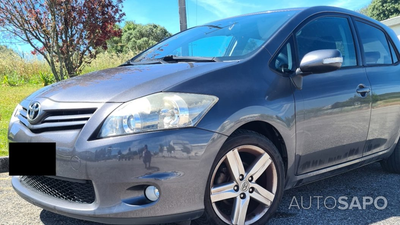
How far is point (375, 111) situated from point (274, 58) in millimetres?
1179

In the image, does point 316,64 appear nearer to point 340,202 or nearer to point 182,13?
point 340,202

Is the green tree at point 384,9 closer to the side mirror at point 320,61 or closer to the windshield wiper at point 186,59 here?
the side mirror at point 320,61

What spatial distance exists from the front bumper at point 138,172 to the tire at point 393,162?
2.50 m

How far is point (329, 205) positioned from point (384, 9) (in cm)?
3408

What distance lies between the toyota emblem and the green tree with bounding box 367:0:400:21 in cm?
3466

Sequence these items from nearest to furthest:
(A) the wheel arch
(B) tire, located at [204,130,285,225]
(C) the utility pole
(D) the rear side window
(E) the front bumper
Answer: (E) the front bumper → (B) tire, located at [204,130,285,225] → (A) the wheel arch → (D) the rear side window → (C) the utility pole

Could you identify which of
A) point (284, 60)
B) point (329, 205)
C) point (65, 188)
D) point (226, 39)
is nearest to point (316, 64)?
point (284, 60)

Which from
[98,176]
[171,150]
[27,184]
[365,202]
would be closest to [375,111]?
[365,202]

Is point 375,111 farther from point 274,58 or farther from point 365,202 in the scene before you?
point 274,58

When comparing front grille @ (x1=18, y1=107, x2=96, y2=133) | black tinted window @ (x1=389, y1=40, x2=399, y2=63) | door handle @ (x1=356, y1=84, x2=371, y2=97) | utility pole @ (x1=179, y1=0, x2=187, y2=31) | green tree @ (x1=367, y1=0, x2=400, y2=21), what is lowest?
door handle @ (x1=356, y1=84, x2=371, y2=97)

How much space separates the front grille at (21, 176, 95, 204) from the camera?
1.89 metres

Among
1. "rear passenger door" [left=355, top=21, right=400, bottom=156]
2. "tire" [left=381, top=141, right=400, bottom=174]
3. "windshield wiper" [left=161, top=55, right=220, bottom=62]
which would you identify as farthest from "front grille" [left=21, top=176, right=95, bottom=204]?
"tire" [left=381, top=141, right=400, bottom=174]

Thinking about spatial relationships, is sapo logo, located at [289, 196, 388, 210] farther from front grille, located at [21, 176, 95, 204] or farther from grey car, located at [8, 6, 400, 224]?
front grille, located at [21, 176, 95, 204]

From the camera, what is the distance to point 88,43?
7445 millimetres
